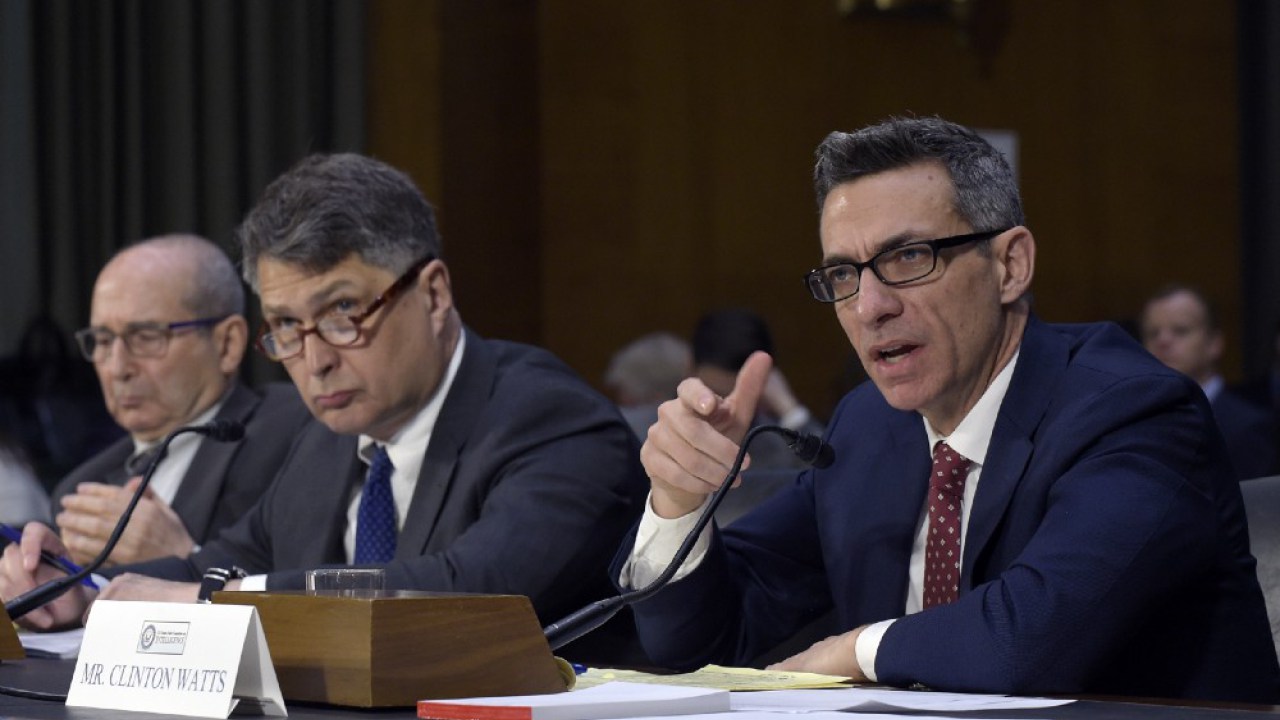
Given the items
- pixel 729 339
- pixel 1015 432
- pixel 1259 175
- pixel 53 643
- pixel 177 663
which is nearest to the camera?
pixel 177 663

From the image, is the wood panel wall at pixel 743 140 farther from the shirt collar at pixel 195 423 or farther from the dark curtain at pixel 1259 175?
the shirt collar at pixel 195 423

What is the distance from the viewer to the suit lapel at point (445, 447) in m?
2.67

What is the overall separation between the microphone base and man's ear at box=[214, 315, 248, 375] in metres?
1.61

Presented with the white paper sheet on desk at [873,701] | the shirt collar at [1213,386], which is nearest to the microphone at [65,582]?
the white paper sheet on desk at [873,701]

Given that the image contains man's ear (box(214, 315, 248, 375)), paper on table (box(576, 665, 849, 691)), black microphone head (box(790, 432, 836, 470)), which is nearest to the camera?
paper on table (box(576, 665, 849, 691))

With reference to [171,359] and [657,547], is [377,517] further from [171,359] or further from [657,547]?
[171,359]

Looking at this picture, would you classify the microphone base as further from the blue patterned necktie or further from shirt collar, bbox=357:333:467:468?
shirt collar, bbox=357:333:467:468

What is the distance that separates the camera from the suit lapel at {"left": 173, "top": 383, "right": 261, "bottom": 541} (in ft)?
11.2

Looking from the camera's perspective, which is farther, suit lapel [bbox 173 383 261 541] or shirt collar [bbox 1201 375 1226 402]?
shirt collar [bbox 1201 375 1226 402]

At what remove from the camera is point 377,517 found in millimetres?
2781

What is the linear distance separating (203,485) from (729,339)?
3074 mm

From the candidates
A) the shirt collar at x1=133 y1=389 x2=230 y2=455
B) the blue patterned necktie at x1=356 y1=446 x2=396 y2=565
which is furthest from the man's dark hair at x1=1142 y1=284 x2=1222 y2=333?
the blue patterned necktie at x1=356 y1=446 x2=396 y2=565

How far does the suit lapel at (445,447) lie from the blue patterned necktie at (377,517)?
0.21ft

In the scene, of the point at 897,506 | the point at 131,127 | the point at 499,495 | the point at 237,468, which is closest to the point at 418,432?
the point at 499,495
